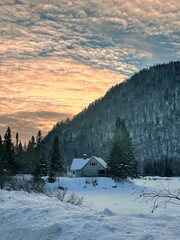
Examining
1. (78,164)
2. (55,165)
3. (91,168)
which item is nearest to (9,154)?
(55,165)

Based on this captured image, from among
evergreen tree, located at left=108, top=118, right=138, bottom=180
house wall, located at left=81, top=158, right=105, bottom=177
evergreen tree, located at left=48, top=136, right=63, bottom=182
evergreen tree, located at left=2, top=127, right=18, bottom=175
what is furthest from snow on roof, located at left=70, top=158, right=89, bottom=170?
evergreen tree, located at left=2, top=127, right=18, bottom=175

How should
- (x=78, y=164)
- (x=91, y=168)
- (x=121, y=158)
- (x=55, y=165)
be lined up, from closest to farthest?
1. (x=121, y=158)
2. (x=55, y=165)
3. (x=91, y=168)
4. (x=78, y=164)

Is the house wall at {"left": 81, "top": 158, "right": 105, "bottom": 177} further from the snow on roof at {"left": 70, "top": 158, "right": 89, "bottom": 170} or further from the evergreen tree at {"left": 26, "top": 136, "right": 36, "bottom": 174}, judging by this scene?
the evergreen tree at {"left": 26, "top": 136, "right": 36, "bottom": 174}

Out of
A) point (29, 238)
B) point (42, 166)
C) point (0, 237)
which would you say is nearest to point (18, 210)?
point (0, 237)

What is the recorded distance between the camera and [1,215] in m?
10.0

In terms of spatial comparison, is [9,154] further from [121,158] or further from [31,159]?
[31,159]

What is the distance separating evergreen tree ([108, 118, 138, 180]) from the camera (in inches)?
2421

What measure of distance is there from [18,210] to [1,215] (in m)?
0.50

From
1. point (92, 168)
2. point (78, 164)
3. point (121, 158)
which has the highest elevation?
point (121, 158)

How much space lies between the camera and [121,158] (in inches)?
2454

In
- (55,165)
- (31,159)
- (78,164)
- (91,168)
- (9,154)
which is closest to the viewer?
(55,165)

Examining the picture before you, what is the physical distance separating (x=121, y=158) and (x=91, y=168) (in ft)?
66.6

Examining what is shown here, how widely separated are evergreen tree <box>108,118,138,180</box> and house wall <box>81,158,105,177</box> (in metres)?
16.3

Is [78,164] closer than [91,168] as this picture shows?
No
